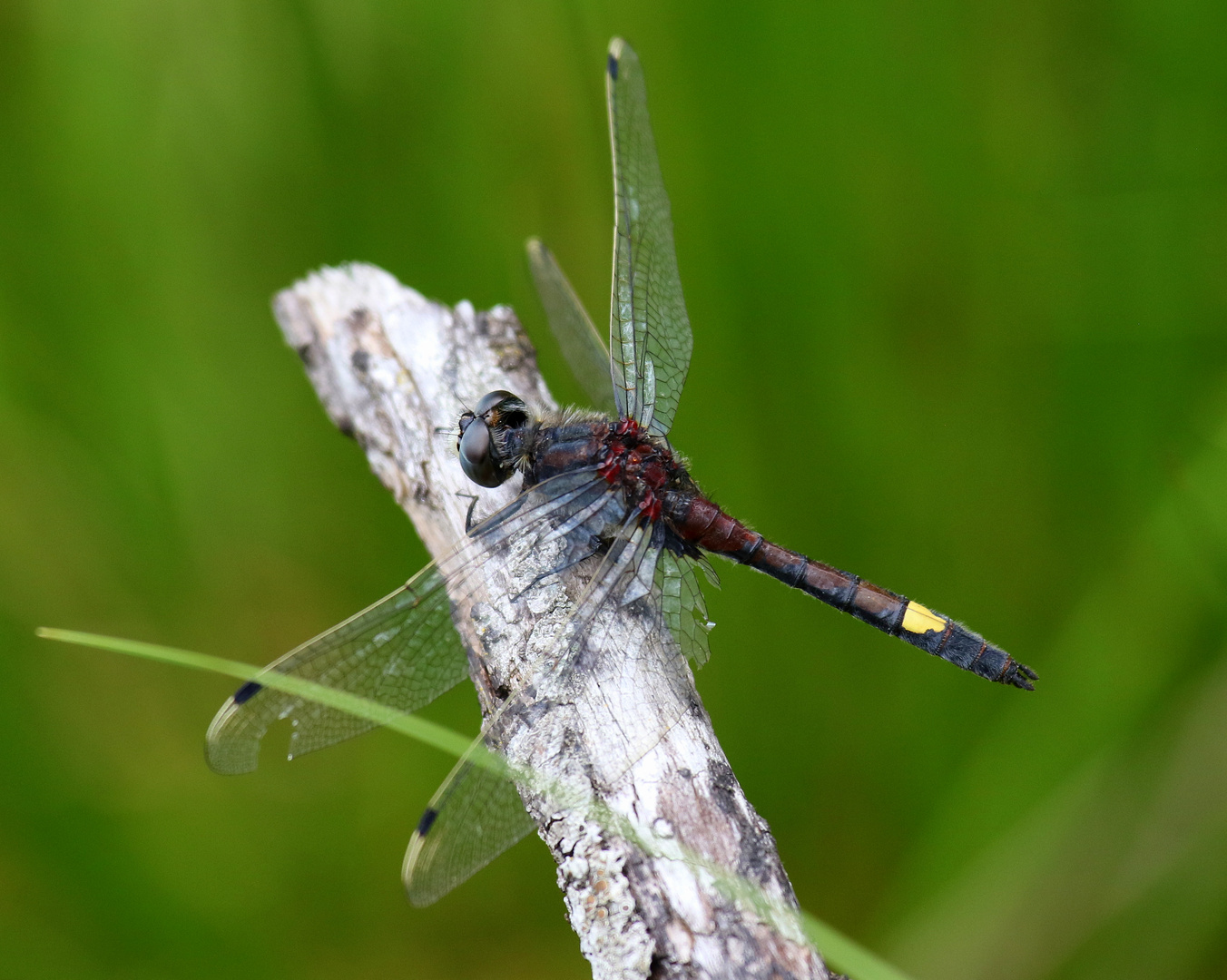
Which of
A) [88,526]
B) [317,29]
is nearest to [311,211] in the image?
[317,29]

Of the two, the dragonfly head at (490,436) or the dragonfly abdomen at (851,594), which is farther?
the dragonfly abdomen at (851,594)

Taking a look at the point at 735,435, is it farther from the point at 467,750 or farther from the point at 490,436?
the point at 467,750

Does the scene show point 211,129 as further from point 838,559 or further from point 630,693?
point 838,559

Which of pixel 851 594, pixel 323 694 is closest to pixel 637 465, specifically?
pixel 851 594

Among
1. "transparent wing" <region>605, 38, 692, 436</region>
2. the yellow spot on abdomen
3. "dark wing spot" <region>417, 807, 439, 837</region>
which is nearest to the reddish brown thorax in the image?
"transparent wing" <region>605, 38, 692, 436</region>

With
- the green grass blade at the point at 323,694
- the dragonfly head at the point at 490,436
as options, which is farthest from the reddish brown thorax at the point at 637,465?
the green grass blade at the point at 323,694

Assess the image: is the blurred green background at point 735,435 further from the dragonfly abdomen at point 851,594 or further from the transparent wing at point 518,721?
the transparent wing at point 518,721

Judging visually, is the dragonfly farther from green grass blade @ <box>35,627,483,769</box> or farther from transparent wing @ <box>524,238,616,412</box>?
green grass blade @ <box>35,627,483,769</box>
